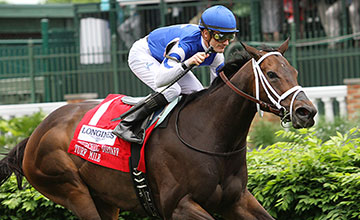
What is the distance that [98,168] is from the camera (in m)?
5.26

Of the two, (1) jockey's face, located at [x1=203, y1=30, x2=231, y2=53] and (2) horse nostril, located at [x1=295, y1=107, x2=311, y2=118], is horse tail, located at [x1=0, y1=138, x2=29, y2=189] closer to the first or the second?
(1) jockey's face, located at [x1=203, y1=30, x2=231, y2=53]

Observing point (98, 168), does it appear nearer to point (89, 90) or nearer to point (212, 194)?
point (212, 194)

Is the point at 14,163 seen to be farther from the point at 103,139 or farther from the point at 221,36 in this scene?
the point at 221,36

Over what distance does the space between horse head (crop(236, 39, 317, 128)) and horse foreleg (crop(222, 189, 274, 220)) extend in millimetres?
793

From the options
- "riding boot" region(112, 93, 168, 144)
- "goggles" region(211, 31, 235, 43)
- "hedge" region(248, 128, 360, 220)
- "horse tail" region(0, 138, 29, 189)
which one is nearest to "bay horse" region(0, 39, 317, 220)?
"riding boot" region(112, 93, 168, 144)

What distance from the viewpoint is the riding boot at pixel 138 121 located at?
493 centimetres

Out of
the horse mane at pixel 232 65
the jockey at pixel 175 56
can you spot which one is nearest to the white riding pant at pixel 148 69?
the jockey at pixel 175 56

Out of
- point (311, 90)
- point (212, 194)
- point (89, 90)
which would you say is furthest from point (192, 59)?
point (89, 90)

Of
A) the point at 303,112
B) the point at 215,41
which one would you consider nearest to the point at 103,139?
the point at 215,41

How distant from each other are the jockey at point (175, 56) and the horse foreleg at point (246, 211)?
0.95m

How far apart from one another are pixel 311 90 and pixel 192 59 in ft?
18.3

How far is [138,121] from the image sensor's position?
16.4ft

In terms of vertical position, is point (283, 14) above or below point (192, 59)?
above

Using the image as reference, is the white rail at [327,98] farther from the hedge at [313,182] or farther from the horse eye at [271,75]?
the horse eye at [271,75]
